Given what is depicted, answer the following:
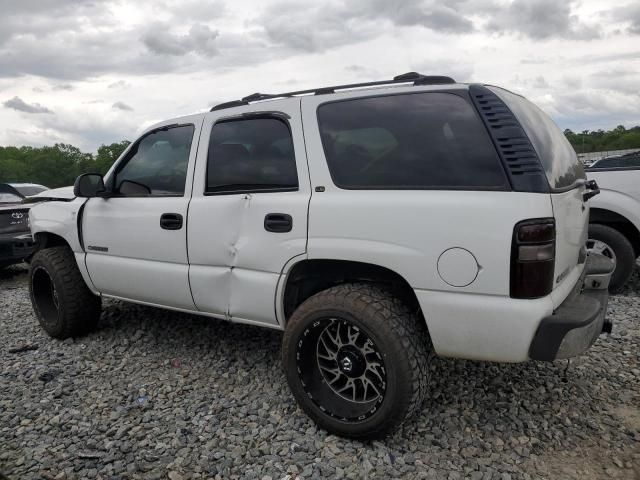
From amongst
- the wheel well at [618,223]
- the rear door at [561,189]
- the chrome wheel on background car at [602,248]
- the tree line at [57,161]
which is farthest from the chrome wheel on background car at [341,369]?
the tree line at [57,161]

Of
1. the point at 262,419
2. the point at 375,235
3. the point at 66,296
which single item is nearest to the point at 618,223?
the point at 375,235

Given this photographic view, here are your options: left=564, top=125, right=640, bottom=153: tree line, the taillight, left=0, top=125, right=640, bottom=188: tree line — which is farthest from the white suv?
left=564, top=125, right=640, bottom=153: tree line

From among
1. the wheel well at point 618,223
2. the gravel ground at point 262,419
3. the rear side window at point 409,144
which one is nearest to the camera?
the rear side window at point 409,144

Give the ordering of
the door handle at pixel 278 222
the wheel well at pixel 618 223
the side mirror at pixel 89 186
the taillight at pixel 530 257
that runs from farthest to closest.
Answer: the wheel well at pixel 618 223
the side mirror at pixel 89 186
the door handle at pixel 278 222
the taillight at pixel 530 257

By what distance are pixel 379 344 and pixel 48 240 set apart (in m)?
3.47

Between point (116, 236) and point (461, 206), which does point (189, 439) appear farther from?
point (461, 206)

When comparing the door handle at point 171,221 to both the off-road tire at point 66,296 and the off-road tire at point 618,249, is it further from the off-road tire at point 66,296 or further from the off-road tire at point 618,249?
the off-road tire at point 618,249

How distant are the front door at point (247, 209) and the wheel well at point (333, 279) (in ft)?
0.35

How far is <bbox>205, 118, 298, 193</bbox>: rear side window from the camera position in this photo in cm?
298

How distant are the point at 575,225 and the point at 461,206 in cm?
81

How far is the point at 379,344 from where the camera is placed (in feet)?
8.27

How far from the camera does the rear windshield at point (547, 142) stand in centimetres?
245

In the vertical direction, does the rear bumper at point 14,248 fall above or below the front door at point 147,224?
below

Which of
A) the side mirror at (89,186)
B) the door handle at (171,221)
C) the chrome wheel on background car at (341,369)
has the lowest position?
the chrome wheel on background car at (341,369)
